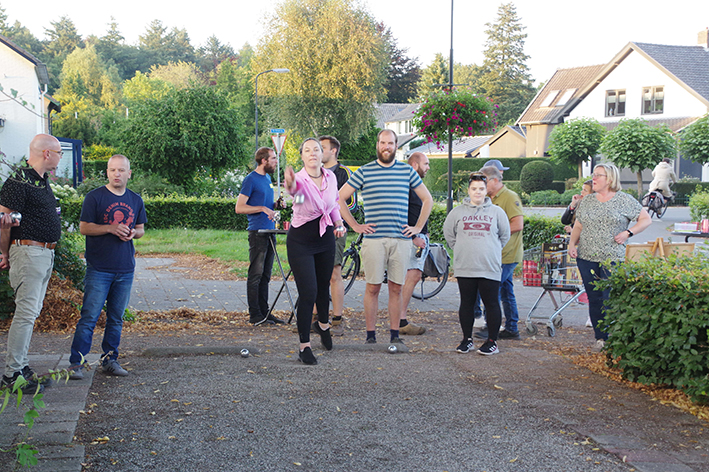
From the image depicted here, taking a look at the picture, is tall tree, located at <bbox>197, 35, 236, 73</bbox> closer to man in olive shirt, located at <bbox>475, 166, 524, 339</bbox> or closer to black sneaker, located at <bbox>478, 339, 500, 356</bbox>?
man in olive shirt, located at <bbox>475, 166, 524, 339</bbox>

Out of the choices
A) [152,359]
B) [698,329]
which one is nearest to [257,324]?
[152,359]

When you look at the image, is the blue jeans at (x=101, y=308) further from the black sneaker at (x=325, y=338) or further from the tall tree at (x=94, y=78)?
the tall tree at (x=94, y=78)

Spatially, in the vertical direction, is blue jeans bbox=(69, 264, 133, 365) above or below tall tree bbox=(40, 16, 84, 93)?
below

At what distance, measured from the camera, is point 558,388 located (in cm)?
497

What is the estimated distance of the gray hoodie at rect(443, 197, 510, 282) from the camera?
616 centimetres

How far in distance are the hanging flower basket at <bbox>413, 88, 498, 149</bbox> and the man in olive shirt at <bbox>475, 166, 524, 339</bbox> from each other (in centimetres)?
982

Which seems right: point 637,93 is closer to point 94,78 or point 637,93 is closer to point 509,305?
point 509,305

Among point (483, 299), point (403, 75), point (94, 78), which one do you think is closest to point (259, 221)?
point (483, 299)

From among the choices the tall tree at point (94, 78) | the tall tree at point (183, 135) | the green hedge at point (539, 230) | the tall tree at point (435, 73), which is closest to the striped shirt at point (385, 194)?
the green hedge at point (539, 230)

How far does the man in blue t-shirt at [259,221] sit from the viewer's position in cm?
742

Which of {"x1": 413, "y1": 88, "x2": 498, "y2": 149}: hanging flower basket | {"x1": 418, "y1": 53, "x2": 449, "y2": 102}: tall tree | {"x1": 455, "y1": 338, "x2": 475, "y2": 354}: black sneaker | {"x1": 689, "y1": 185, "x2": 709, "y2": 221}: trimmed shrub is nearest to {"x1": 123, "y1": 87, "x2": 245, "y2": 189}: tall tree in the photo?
{"x1": 413, "y1": 88, "x2": 498, "y2": 149}: hanging flower basket

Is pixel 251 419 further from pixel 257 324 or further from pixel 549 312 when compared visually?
pixel 549 312

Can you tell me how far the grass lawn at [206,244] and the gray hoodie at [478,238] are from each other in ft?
20.2

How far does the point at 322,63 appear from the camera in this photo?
152 feet
